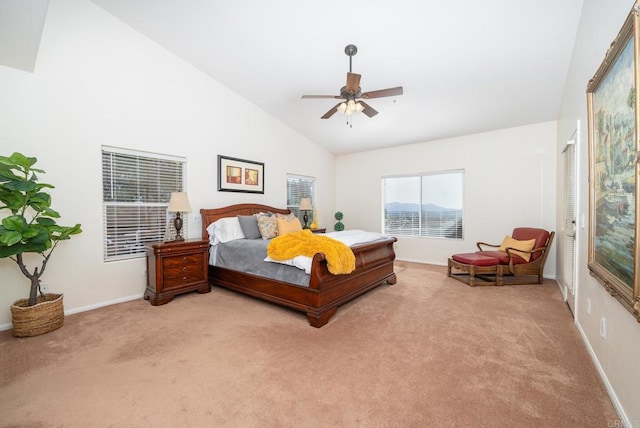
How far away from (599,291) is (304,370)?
2.23 meters

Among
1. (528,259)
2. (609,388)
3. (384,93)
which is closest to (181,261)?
(384,93)

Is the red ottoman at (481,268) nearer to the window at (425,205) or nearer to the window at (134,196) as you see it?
the window at (425,205)

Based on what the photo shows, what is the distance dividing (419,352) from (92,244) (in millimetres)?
3779

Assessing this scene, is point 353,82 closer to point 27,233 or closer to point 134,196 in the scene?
point 134,196

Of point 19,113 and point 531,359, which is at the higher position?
point 19,113

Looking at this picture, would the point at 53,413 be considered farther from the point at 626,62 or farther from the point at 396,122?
the point at 396,122

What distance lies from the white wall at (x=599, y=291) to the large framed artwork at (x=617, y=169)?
0.67 feet

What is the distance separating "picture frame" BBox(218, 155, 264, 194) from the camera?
4637 mm

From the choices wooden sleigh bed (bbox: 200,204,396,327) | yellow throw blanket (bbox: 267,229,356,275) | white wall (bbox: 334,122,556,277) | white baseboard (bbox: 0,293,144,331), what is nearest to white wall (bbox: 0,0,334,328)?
white baseboard (bbox: 0,293,144,331)

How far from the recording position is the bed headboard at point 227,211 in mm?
4313

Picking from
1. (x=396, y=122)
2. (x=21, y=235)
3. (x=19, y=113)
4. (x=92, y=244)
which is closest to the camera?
(x=21, y=235)

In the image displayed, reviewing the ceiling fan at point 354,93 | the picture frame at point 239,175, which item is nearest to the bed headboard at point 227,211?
the picture frame at point 239,175

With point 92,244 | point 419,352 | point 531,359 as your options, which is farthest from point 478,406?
point 92,244

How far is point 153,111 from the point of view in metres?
3.77
